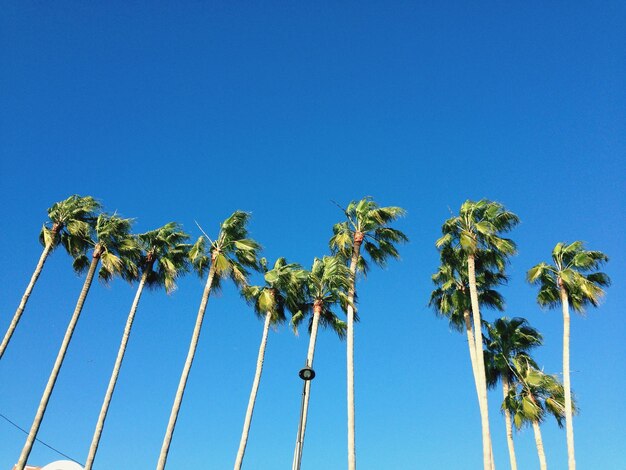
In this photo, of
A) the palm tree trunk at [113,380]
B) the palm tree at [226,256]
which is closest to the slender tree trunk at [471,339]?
the palm tree at [226,256]

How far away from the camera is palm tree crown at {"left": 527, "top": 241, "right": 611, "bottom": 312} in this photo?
28.2m

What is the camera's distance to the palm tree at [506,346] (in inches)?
1200

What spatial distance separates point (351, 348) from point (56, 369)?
13.5 metres

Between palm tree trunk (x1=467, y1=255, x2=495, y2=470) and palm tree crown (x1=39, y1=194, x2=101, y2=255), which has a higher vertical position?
palm tree crown (x1=39, y1=194, x2=101, y2=255)

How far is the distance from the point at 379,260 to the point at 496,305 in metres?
7.59

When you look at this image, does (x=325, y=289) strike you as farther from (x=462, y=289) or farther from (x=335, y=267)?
(x=462, y=289)

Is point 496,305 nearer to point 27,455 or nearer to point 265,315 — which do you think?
point 265,315

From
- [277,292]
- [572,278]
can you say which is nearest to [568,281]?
[572,278]

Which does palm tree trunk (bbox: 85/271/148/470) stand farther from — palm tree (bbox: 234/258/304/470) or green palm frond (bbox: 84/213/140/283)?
palm tree (bbox: 234/258/304/470)

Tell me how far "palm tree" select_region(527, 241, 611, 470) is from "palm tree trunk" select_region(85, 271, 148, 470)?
20.9 meters

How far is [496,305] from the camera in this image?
30.3 m

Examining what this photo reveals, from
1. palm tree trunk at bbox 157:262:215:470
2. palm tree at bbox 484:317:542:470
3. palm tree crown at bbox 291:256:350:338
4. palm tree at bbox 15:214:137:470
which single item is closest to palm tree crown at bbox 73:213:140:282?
palm tree at bbox 15:214:137:470

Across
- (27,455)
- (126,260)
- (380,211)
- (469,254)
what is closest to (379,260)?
(380,211)

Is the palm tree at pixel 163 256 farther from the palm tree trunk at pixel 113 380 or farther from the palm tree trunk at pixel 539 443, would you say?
the palm tree trunk at pixel 539 443
